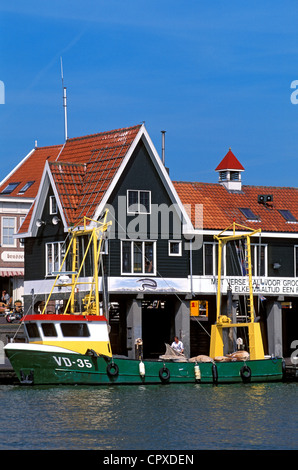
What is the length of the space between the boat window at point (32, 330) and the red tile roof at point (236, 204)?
1487 centimetres

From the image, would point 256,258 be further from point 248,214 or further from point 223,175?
point 223,175

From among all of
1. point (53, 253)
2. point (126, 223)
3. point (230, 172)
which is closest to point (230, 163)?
point (230, 172)

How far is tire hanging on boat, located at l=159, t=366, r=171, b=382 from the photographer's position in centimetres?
6106

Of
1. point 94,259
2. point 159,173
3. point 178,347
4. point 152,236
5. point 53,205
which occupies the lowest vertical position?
point 178,347

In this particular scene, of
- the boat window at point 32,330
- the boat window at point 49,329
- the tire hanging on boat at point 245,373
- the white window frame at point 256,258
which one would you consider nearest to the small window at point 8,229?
the white window frame at point 256,258

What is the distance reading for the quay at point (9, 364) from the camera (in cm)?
6212

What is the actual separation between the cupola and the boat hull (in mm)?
17574

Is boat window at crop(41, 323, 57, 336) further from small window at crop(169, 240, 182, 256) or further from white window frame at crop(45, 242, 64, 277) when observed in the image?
small window at crop(169, 240, 182, 256)

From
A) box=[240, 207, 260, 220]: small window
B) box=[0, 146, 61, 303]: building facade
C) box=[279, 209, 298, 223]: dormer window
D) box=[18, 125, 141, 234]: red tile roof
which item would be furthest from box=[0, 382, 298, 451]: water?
box=[0, 146, 61, 303]: building facade

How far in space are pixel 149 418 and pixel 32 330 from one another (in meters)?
14.7

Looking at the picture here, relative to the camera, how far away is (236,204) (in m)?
75.8

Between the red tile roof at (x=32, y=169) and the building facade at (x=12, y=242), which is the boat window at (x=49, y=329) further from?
the red tile roof at (x=32, y=169)
